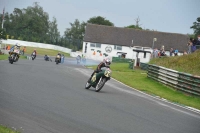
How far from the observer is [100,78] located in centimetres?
1828

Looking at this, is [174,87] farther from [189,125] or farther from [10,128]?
[10,128]

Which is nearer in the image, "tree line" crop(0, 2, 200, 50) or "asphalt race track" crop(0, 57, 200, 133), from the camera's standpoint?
"asphalt race track" crop(0, 57, 200, 133)

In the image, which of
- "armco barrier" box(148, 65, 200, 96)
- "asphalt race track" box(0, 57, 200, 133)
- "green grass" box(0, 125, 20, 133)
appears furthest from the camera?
"armco barrier" box(148, 65, 200, 96)

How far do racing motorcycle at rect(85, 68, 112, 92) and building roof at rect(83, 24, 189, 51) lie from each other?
7402 centimetres

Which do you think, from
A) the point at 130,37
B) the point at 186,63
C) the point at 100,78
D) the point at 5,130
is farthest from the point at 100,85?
the point at 130,37

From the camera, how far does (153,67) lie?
29438 mm

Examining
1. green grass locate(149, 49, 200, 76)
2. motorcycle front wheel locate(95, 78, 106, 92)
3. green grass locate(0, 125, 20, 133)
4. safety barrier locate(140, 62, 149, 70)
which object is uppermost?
green grass locate(149, 49, 200, 76)

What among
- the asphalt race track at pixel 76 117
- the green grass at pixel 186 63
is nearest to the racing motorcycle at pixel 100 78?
the asphalt race track at pixel 76 117

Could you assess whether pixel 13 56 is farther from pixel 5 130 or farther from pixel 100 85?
pixel 5 130

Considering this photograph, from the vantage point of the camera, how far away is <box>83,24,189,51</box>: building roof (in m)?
92.4

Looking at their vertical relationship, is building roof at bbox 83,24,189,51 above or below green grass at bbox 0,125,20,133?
above

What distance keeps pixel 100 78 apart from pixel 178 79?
672 centimetres

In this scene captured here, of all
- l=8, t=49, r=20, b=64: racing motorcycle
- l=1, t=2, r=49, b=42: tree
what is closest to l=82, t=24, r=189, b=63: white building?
l=1, t=2, r=49, b=42: tree

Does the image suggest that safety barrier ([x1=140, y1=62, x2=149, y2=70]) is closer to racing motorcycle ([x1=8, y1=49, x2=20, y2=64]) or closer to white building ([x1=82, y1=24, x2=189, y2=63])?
racing motorcycle ([x1=8, y1=49, x2=20, y2=64])
